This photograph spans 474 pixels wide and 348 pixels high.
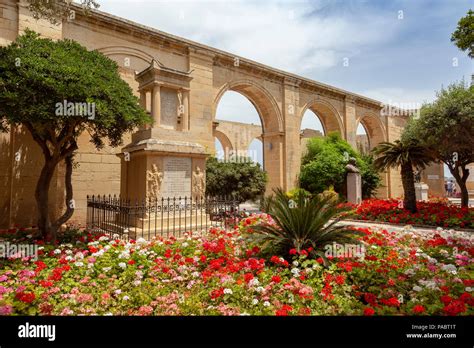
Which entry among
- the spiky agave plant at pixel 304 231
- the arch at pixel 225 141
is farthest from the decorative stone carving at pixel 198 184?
the arch at pixel 225 141

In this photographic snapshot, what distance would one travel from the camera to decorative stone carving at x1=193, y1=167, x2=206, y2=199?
7570 millimetres

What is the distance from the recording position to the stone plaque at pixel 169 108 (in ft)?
24.8

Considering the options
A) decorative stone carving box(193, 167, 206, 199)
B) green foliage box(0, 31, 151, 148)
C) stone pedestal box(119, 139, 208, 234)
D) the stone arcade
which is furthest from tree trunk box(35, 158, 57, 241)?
decorative stone carving box(193, 167, 206, 199)

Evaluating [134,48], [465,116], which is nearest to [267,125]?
[134,48]

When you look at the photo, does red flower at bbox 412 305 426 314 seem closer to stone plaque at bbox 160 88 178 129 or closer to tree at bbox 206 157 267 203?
stone plaque at bbox 160 88 178 129

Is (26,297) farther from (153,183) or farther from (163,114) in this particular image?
(163,114)

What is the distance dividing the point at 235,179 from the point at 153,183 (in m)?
5.79

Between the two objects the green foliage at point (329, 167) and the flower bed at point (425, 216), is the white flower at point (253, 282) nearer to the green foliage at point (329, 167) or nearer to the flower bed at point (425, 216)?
the flower bed at point (425, 216)

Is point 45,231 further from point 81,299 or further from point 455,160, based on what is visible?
point 455,160

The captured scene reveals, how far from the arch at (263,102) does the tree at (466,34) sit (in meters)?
9.35

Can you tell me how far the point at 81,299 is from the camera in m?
3.21

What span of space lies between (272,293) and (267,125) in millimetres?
14336

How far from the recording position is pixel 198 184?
7.62 meters
